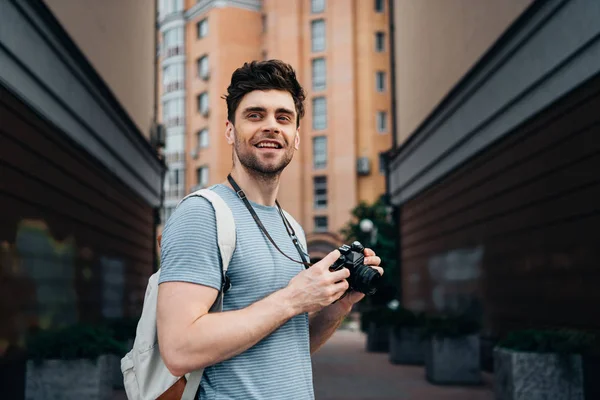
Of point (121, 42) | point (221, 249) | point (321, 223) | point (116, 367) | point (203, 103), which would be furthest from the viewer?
A: point (203, 103)

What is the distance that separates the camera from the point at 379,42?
41.9 meters

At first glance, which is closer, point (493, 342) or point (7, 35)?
point (7, 35)

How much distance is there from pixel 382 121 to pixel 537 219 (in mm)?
32966

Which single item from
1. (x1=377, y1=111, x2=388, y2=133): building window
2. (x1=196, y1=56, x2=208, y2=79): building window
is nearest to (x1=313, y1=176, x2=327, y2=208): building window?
(x1=377, y1=111, x2=388, y2=133): building window

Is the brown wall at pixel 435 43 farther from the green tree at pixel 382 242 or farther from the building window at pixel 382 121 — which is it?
the building window at pixel 382 121

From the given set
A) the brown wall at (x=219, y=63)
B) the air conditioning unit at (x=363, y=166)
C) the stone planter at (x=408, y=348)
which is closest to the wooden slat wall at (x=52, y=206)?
the stone planter at (x=408, y=348)

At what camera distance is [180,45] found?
46375mm

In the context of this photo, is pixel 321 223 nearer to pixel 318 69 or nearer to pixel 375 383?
pixel 318 69

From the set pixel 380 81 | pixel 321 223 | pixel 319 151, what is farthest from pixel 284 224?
pixel 380 81

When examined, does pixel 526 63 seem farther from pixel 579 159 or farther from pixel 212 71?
pixel 212 71

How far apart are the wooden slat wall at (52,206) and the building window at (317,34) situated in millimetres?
30373

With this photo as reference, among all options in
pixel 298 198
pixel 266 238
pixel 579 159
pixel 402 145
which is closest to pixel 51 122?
pixel 579 159

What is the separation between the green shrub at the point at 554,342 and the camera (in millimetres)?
6898

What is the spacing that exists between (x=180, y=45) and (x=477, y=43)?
37.5 m
